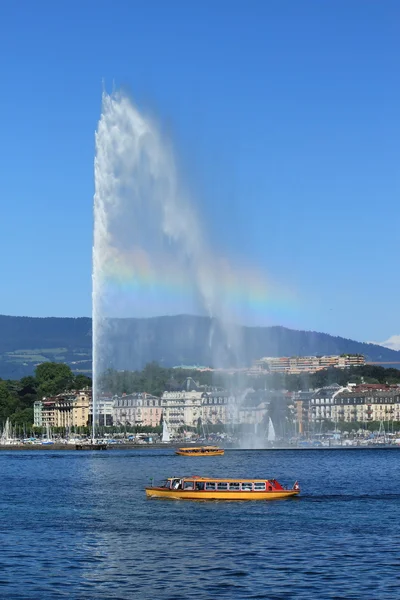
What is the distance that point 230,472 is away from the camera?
66688 millimetres

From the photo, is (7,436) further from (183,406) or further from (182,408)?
(182,408)

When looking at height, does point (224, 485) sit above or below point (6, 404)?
below

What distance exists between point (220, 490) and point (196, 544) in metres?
14.9

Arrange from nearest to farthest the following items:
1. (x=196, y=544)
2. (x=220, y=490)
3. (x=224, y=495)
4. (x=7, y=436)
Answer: (x=196, y=544) < (x=224, y=495) < (x=220, y=490) < (x=7, y=436)

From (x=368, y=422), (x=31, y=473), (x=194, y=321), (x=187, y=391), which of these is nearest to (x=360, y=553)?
(x=31, y=473)

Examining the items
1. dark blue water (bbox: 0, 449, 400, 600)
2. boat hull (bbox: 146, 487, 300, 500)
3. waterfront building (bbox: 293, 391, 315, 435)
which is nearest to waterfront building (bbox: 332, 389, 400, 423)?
waterfront building (bbox: 293, 391, 315, 435)

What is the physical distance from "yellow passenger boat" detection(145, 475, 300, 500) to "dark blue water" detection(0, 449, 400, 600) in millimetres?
824

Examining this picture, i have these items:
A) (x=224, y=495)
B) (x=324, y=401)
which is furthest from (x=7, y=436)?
(x=224, y=495)

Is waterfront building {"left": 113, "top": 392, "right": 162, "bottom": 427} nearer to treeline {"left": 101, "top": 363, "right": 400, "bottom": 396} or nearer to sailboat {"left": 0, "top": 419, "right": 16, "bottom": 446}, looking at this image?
treeline {"left": 101, "top": 363, "right": 400, "bottom": 396}

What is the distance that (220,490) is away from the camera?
48406 millimetres

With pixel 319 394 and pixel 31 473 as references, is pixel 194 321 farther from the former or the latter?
A: pixel 319 394

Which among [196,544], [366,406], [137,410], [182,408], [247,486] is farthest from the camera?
[182,408]

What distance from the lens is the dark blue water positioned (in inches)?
1054

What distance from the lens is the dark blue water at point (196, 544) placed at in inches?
1054
